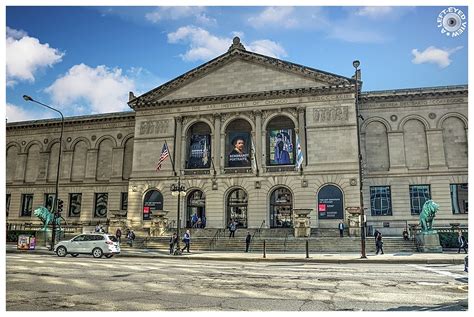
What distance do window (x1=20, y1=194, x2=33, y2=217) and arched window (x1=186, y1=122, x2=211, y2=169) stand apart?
21.7 meters

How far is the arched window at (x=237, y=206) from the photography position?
130 feet

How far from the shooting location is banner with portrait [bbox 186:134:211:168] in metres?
40.8

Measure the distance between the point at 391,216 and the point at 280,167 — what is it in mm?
11219

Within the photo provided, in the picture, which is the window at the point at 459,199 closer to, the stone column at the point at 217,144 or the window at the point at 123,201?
the stone column at the point at 217,144

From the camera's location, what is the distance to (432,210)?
89.1ft

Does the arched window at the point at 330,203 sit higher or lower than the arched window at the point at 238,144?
lower

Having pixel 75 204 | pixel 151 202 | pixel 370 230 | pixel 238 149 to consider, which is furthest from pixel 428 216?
pixel 75 204

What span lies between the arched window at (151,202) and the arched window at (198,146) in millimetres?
4205

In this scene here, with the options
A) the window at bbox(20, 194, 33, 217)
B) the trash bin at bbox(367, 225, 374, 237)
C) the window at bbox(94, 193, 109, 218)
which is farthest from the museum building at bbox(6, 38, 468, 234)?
the window at bbox(20, 194, 33, 217)

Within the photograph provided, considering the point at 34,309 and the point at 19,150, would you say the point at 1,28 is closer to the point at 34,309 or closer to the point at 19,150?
the point at 34,309

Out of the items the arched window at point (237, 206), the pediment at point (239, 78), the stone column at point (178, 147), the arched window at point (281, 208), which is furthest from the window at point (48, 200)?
the arched window at point (281, 208)

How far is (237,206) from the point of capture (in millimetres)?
39844

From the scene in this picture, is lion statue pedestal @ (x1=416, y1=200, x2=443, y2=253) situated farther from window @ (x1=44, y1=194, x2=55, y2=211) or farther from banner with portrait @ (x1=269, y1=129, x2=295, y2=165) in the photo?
window @ (x1=44, y1=194, x2=55, y2=211)

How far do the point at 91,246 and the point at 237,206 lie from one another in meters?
18.0
